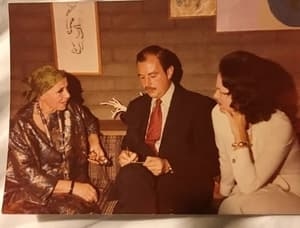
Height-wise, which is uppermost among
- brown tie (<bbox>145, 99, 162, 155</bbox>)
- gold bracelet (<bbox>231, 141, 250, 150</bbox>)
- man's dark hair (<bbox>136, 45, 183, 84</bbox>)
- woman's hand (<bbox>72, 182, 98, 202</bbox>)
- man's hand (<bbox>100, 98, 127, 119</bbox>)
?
man's dark hair (<bbox>136, 45, 183, 84</bbox>)

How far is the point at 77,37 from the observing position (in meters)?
0.49

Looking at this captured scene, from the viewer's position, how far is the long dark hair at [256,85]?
473 millimetres

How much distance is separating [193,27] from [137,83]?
6 centimetres

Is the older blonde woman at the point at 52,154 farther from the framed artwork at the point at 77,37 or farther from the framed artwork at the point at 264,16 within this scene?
the framed artwork at the point at 264,16

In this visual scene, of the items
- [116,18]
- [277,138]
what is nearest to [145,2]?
[116,18]

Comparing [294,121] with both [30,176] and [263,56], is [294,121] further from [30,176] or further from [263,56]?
[30,176]

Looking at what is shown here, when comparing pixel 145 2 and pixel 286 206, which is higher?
pixel 145 2

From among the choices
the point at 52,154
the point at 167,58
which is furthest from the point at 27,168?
the point at 167,58

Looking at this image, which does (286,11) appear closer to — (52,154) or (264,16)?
(264,16)

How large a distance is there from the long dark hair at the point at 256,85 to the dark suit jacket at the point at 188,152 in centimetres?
2

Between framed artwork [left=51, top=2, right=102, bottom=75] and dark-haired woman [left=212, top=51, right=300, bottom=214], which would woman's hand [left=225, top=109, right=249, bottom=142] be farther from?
framed artwork [left=51, top=2, right=102, bottom=75]

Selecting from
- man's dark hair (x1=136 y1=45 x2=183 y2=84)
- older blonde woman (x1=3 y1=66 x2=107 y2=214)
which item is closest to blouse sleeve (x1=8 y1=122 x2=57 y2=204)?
older blonde woman (x1=3 y1=66 x2=107 y2=214)

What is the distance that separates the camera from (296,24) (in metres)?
0.47

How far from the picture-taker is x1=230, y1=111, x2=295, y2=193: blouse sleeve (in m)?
0.47
